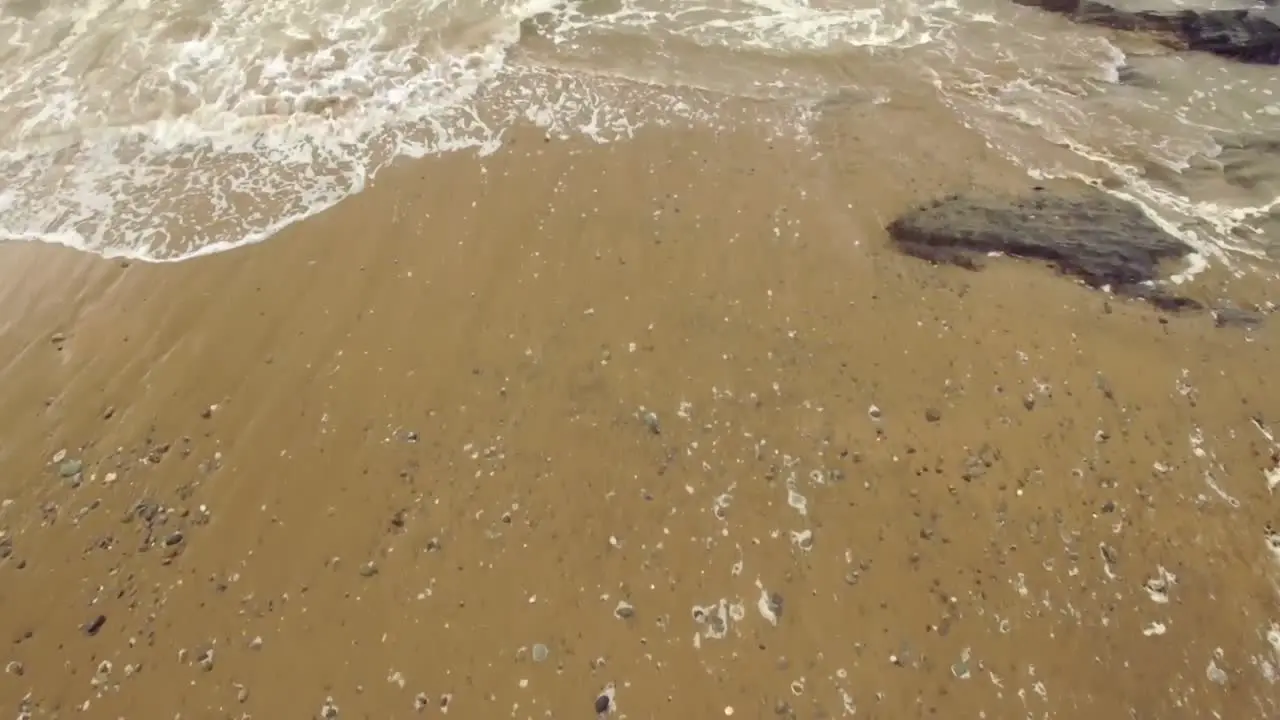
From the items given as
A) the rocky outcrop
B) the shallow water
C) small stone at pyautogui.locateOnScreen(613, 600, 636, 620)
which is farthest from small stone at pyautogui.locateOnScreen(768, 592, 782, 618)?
the rocky outcrop

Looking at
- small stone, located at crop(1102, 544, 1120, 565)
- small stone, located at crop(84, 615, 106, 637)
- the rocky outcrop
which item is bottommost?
small stone, located at crop(84, 615, 106, 637)

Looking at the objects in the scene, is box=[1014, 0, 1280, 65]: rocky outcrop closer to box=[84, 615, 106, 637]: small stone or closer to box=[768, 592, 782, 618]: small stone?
box=[768, 592, 782, 618]: small stone

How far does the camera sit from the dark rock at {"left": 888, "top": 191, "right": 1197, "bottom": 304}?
652cm

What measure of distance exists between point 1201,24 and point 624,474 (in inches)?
335

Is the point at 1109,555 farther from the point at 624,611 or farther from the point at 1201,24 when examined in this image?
the point at 1201,24

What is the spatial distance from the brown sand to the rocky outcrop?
12.7ft

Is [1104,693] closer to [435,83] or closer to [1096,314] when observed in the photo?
[1096,314]

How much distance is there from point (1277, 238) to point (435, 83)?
788 cm

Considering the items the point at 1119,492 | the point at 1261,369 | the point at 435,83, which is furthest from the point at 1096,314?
the point at 435,83

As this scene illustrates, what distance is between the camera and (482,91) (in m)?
8.33

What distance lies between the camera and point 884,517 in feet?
16.9

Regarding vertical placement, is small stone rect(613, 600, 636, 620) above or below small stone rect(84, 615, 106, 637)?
above

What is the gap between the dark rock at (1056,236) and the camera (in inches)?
257

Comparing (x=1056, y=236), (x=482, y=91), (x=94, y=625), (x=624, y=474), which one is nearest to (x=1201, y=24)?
(x=1056, y=236)
